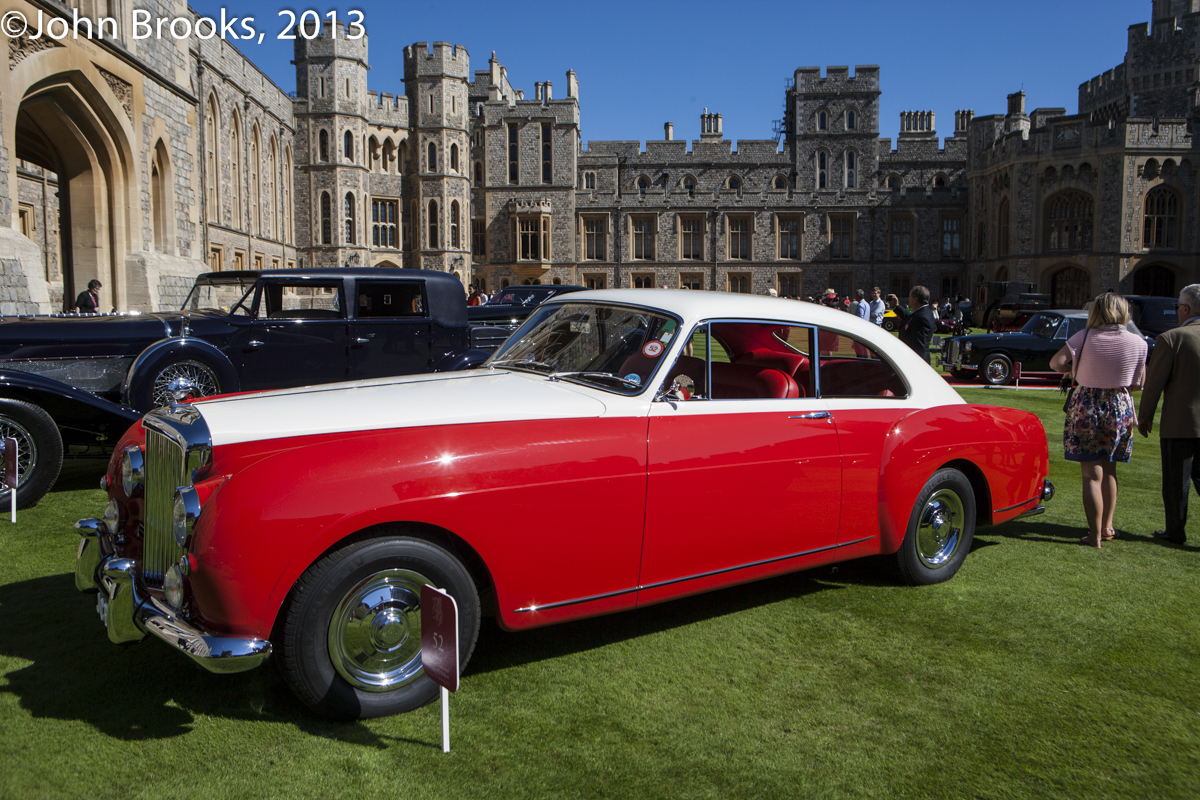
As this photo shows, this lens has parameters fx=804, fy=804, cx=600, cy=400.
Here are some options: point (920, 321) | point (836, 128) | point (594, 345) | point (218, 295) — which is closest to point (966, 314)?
point (836, 128)

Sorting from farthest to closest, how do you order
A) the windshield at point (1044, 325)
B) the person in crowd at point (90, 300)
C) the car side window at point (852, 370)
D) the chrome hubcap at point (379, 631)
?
the windshield at point (1044, 325) → the person in crowd at point (90, 300) → the car side window at point (852, 370) → the chrome hubcap at point (379, 631)

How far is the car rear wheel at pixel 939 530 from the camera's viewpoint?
4465 millimetres

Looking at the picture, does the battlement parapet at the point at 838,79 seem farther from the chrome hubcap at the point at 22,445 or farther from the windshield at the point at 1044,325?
the chrome hubcap at the point at 22,445

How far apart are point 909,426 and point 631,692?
2.13 metres

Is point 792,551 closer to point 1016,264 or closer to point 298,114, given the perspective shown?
point 298,114

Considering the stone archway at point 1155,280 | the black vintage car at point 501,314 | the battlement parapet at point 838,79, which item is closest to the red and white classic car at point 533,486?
the black vintage car at point 501,314

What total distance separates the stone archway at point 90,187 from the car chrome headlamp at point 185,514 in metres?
14.8

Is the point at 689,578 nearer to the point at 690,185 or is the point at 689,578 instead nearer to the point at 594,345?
the point at 594,345

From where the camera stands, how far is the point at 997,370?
15836 mm

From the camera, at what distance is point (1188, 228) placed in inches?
1658

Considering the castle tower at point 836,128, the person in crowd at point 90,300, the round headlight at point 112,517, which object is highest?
the castle tower at point 836,128

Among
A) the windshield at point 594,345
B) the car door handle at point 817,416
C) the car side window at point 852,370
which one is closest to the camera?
the windshield at point 594,345

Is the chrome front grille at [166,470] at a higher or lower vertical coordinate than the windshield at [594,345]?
lower

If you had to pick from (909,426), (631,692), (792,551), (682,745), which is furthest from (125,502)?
(909,426)
